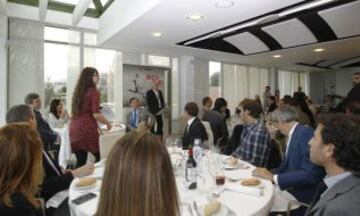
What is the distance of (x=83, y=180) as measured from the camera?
6.81ft

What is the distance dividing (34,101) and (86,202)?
10.1 feet

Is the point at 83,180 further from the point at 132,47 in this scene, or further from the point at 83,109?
the point at 132,47

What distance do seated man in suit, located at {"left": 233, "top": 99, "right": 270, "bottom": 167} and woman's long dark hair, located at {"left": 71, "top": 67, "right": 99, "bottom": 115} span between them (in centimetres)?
169

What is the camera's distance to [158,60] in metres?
8.82

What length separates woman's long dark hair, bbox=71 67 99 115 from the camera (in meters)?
3.10

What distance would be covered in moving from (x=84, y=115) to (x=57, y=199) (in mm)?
1180

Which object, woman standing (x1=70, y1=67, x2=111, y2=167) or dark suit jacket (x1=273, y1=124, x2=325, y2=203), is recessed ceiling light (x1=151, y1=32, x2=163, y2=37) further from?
dark suit jacket (x1=273, y1=124, x2=325, y2=203)

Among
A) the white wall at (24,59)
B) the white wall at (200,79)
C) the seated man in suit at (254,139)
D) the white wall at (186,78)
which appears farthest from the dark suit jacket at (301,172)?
the white wall at (200,79)

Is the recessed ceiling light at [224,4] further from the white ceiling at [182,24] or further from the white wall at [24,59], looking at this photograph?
the white wall at [24,59]

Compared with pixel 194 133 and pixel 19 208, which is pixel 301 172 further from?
pixel 19 208

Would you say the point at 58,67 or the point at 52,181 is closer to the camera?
the point at 52,181

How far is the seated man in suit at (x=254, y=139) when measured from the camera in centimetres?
287

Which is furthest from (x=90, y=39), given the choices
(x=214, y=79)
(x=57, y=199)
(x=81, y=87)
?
(x=57, y=199)

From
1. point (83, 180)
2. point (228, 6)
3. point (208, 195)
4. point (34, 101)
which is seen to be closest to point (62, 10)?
point (34, 101)
